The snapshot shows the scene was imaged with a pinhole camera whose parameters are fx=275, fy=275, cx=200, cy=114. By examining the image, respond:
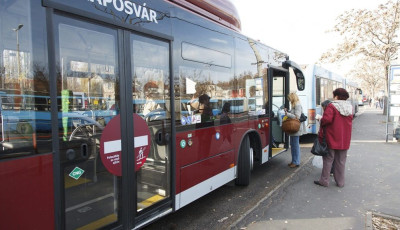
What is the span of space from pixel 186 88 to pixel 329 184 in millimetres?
3858

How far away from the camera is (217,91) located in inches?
175

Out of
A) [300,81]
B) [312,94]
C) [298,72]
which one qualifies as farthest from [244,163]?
[312,94]

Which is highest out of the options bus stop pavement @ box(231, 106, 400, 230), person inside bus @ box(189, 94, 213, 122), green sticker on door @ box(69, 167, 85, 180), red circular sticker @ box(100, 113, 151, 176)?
person inside bus @ box(189, 94, 213, 122)

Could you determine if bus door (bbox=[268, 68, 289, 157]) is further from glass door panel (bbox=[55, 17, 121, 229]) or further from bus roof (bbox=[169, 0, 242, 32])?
glass door panel (bbox=[55, 17, 121, 229])

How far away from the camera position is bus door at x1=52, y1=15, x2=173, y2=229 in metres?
2.39

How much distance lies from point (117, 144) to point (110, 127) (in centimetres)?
20

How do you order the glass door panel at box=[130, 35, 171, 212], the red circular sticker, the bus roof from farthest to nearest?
the bus roof < the glass door panel at box=[130, 35, 171, 212] < the red circular sticker

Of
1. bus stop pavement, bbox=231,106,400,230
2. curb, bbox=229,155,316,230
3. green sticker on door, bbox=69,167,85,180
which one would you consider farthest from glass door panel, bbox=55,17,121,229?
bus stop pavement, bbox=231,106,400,230

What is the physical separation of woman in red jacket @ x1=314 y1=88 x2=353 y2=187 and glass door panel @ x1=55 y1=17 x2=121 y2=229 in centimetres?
422

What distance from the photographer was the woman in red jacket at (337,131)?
17.3 ft

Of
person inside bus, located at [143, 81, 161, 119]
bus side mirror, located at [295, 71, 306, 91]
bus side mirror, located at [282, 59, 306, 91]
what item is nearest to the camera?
person inside bus, located at [143, 81, 161, 119]

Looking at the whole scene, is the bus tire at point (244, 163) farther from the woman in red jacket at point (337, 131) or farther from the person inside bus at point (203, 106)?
the woman in red jacket at point (337, 131)

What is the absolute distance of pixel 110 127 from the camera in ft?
9.02

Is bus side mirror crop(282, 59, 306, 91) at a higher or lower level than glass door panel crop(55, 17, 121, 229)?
higher
